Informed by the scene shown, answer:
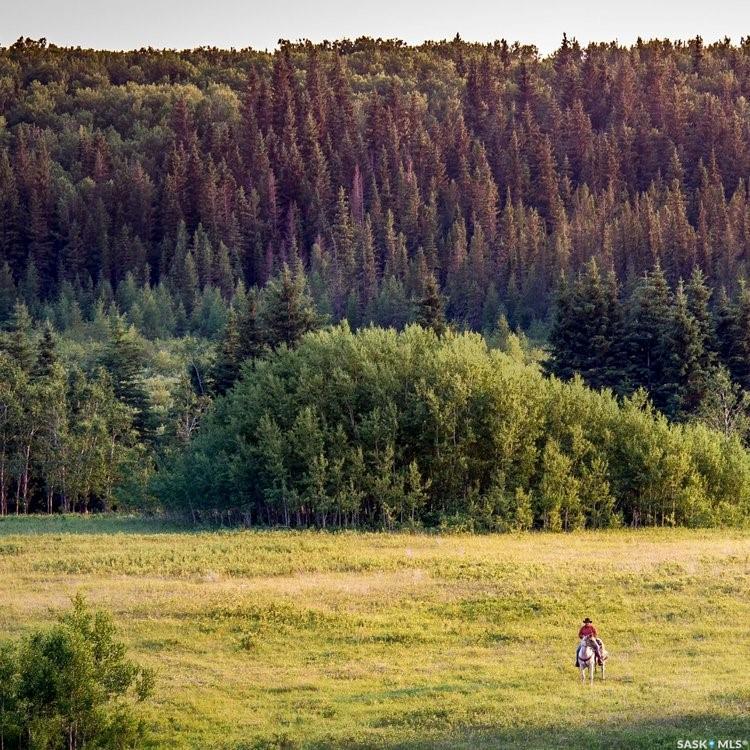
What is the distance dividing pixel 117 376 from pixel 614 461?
43.5 meters

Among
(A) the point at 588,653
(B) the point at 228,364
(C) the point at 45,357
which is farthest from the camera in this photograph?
(C) the point at 45,357

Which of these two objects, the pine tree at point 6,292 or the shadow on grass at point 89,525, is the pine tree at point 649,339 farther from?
the pine tree at point 6,292

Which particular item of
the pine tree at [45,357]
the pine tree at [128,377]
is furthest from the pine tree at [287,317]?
the pine tree at [45,357]

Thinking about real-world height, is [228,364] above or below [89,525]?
above

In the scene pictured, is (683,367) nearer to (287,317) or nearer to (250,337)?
(287,317)

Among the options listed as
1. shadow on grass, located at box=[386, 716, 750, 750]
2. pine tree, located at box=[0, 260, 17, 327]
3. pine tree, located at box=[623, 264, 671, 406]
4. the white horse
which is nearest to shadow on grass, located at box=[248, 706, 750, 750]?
shadow on grass, located at box=[386, 716, 750, 750]

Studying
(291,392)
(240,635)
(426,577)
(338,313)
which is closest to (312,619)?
(240,635)

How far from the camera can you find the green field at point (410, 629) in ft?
109

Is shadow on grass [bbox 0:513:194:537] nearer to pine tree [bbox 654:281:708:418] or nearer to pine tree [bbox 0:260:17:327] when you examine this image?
pine tree [bbox 654:281:708:418]

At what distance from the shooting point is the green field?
33.2 meters

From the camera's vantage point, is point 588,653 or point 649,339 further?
point 649,339

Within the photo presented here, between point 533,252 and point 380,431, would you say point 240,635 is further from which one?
point 533,252

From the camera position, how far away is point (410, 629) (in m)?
44.9

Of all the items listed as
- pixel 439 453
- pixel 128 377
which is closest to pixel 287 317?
pixel 128 377
